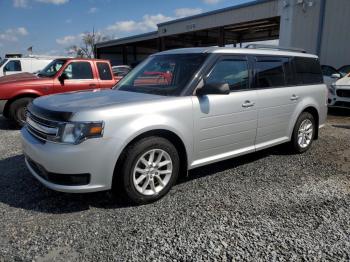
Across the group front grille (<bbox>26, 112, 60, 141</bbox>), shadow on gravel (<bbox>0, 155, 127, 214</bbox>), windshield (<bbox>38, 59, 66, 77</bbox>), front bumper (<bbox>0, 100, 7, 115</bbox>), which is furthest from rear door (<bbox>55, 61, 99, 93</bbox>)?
front grille (<bbox>26, 112, 60, 141</bbox>)

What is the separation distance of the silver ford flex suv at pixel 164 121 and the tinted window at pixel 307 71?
0.04m

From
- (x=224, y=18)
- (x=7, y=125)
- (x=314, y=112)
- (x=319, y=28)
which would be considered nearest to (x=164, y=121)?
(x=314, y=112)

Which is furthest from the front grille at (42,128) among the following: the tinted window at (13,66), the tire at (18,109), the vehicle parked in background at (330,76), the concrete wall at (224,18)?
the concrete wall at (224,18)

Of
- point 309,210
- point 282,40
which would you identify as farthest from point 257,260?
point 282,40

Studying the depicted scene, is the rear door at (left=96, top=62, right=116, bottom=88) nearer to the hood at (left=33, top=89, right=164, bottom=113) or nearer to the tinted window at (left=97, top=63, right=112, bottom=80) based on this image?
the tinted window at (left=97, top=63, right=112, bottom=80)

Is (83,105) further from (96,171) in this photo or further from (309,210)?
(309,210)

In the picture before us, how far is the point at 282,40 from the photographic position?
17344mm

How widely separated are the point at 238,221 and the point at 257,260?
24.6 inches

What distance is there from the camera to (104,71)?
8766 mm

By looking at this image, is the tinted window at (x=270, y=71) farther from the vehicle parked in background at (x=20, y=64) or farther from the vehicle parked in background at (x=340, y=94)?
the vehicle parked in background at (x=20, y=64)

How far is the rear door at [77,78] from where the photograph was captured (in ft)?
26.5

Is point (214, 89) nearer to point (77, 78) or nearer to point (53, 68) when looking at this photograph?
point (77, 78)

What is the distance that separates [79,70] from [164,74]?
484cm

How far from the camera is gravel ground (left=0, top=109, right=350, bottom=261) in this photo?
2.73 metres
